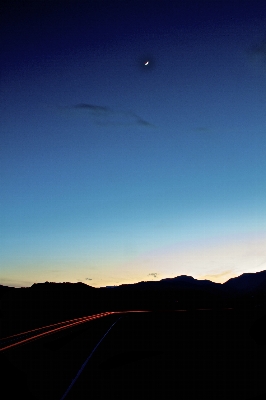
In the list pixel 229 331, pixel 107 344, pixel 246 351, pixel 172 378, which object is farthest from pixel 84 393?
Answer: pixel 229 331

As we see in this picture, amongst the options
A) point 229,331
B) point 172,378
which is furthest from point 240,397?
point 229,331

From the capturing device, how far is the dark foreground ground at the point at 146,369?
6488mm

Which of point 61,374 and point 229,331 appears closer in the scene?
point 61,374

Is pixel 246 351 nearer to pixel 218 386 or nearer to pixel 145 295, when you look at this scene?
pixel 218 386

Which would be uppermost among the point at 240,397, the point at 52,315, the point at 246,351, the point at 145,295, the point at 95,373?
the point at 145,295

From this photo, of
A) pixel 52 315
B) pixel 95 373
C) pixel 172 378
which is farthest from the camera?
pixel 52 315

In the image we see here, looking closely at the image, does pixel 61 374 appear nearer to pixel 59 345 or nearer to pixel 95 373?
pixel 95 373

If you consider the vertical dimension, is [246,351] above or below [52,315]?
below

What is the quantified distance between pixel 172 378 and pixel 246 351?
3852mm

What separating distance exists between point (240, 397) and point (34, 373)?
458 cm

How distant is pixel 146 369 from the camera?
8.66 meters

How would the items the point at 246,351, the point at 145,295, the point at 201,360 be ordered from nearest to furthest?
the point at 201,360 < the point at 246,351 < the point at 145,295

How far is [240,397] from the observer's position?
241 inches

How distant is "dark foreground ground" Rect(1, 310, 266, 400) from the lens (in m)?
6.49
